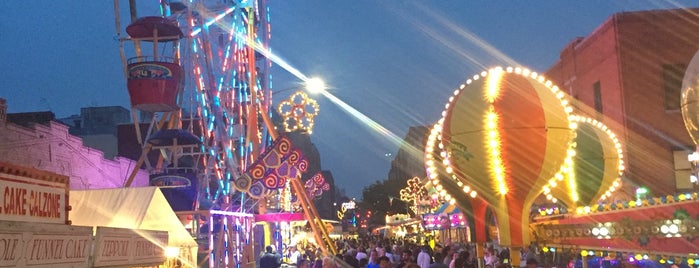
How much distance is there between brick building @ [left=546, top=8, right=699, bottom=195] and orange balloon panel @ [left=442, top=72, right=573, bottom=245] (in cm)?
1622

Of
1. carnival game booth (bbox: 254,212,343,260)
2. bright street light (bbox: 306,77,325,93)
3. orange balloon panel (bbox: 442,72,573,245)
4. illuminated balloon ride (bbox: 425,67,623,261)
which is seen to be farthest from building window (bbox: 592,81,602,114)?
orange balloon panel (bbox: 442,72,573,245)

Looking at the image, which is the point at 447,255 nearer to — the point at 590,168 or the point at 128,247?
the point at 590,168

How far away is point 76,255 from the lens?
16.7 ft

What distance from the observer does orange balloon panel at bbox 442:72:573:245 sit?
8.95 metres

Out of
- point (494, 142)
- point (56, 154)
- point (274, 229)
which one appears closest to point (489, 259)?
point (494, 142)

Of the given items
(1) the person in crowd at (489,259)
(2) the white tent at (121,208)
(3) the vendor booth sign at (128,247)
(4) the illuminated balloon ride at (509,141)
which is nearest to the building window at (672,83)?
(1) the person in crowd at (489,259)

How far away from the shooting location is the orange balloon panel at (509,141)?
8.95 meters

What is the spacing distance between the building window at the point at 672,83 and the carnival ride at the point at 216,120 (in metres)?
12.4

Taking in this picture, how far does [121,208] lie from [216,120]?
15.6 m

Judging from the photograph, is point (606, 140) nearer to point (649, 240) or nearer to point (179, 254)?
point (649, 240)

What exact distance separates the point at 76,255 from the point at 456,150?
18.0ft

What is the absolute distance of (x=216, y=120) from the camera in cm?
2380

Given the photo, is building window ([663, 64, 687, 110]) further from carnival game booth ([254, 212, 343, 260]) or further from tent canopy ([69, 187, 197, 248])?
tent canopy ([69, 187, 197, 248])

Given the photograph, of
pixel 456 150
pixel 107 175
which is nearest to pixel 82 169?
pixel 107 175
